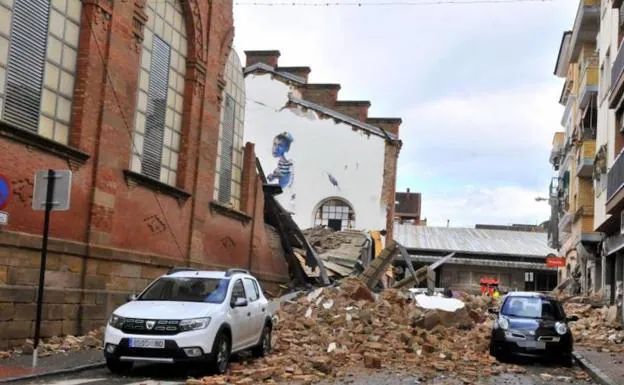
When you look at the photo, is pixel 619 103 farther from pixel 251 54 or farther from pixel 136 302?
pixel 251 54

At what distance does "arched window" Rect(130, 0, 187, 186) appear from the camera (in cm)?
1906

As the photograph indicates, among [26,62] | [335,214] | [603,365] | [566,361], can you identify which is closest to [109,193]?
[26,62]

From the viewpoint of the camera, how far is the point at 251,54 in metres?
47.0

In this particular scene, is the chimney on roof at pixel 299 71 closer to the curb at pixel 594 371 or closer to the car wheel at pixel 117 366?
the curb at pixel 594 371

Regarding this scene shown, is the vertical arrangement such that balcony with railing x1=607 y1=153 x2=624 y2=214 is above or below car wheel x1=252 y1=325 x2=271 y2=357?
above

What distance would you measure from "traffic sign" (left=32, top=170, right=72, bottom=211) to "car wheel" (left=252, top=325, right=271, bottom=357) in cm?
466

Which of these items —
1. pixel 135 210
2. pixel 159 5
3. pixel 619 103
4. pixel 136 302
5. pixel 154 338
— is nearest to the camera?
pixel 154 338

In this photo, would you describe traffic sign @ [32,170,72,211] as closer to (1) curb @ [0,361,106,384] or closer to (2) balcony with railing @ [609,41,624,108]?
(1) curb @ [0,361,106,384]

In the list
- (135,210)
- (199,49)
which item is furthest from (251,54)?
(135,210)

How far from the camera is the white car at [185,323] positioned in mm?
10750

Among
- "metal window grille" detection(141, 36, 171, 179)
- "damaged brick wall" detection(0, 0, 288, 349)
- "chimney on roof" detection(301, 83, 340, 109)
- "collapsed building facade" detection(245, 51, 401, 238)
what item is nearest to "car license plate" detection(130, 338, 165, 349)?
"damaged brick wall" detection(0, 0, 288, 349)

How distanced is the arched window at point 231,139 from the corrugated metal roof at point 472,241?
2865cm

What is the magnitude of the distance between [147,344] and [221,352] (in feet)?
4.07

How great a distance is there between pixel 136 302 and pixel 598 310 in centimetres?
2143
